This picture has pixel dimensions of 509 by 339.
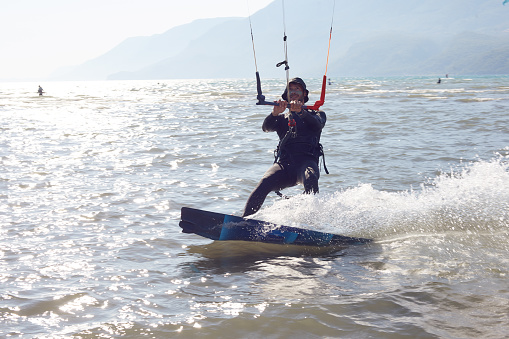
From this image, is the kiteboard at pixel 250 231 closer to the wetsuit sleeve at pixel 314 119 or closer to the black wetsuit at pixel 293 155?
the black wetsuit at pixel 293 155

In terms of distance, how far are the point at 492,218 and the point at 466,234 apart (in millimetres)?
950

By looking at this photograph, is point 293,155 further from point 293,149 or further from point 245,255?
point 245,255

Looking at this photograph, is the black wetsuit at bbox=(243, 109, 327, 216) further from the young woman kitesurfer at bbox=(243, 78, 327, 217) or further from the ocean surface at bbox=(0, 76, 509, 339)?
the ocean surface at bbox=(0, 76, 509, 339)

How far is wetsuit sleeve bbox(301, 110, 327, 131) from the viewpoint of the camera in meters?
7.75

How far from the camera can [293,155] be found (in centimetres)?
812

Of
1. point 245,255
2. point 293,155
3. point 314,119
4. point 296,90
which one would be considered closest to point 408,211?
point 293,155

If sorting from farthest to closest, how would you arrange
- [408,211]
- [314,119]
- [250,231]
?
[408,211] → [314,119] → [250,231]

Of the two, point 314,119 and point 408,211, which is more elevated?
point 314,119

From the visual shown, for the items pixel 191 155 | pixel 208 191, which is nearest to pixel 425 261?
pixel 208 191

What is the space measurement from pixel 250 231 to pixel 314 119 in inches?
79.0

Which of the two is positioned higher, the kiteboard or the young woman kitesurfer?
the young woman kitesurfer

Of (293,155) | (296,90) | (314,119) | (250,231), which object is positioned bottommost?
(250,231)

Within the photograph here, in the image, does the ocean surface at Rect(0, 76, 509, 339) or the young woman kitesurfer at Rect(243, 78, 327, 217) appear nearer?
the ocean surface at Rect(0, 76, 509, 339)

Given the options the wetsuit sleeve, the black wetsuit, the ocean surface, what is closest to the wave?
the ocean surface
